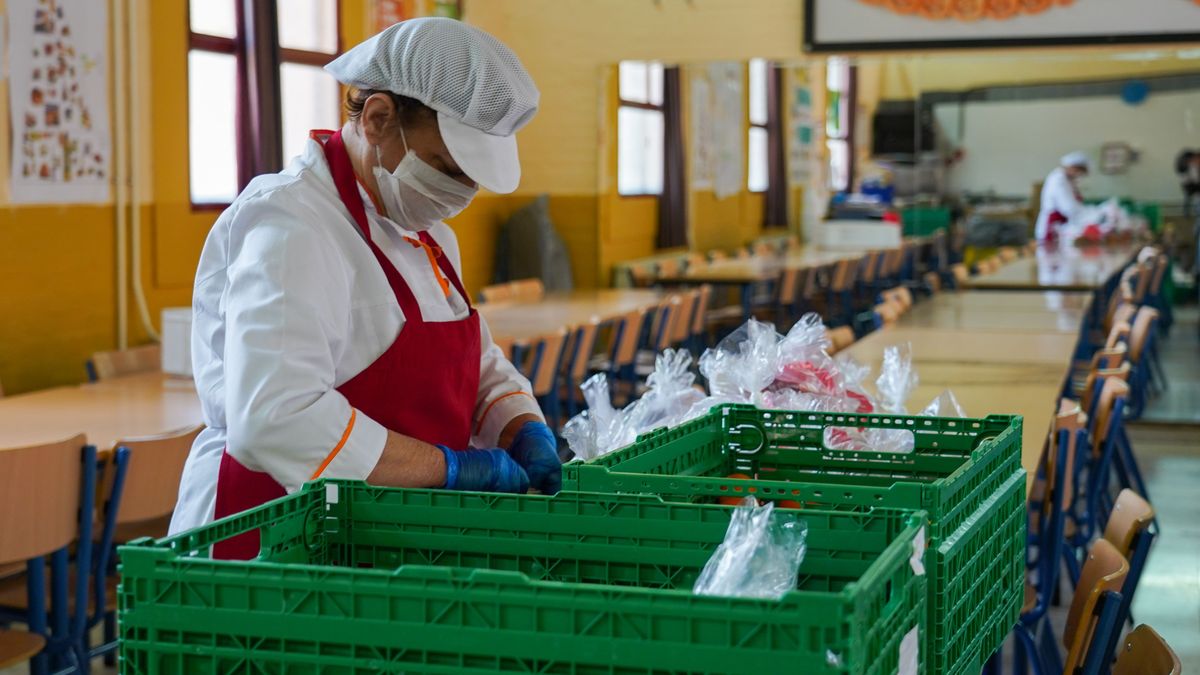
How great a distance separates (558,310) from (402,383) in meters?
5.23

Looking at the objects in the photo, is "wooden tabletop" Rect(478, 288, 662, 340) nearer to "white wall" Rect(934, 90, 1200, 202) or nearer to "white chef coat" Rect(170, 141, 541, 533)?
"white wall" Rect(934, 90, 1200, 202)

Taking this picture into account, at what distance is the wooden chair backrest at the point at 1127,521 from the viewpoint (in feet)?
8.83

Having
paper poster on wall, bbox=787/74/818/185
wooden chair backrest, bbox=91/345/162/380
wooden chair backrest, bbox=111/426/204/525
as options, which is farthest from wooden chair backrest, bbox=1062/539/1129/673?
paper poster on wall, bbox=787/74/818/185

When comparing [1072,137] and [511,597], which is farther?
[1072,137]

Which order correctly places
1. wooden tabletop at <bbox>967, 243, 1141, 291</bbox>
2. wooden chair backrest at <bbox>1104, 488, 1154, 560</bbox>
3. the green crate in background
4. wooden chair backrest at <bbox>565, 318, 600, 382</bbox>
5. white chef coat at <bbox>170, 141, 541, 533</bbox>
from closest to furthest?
white chef coat at <bbox>170, 141, 541, 533</bbox>, wooden chair backrest at <bbox>1104, 488, 1154, 560</bbox>, wooden chair backrest at <bbox>565, 318, 600, 382</bbox>, wooden tabletop at <bbox>967, 243, 1141, 291</bbox>, the green crate in background

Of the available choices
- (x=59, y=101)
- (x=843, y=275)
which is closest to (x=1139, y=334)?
(x=843, y=275)

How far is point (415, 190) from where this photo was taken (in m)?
1.90

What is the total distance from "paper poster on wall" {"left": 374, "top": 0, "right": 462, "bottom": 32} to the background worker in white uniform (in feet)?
11.9

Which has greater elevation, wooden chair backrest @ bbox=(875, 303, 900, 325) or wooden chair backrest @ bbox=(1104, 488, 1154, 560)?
wooden chair backrest @ bbox=(875, 303, 900, 325)

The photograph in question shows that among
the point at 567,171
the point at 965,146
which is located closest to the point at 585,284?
the point at 567,171

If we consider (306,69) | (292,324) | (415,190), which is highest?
(306,69)

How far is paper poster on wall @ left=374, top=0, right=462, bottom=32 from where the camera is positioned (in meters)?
7.72

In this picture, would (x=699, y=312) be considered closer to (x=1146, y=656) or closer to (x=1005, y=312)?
(x=1005, y=312)

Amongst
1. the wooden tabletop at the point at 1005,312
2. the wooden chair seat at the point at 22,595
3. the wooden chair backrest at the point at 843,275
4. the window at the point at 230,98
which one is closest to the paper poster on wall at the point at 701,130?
the wooden chair backrest at the point at 843,275
